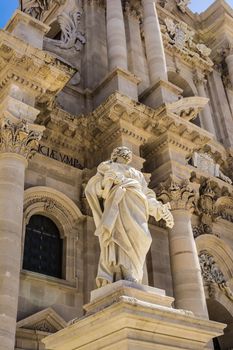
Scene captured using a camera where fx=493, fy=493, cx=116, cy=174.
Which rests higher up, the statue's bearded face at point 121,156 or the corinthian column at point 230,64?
the corinthian column at point 230,64

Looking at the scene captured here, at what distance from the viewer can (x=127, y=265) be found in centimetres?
646

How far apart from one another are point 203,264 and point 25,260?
21.9 feet

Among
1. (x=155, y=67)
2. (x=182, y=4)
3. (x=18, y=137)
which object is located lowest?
(x=18, y=137)

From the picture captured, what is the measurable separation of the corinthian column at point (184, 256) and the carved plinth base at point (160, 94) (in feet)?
9.87

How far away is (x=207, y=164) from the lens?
60.0 ft

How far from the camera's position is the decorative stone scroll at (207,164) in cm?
1789

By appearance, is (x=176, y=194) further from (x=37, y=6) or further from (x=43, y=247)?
(x=37, y=6)

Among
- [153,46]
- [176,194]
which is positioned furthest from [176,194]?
[153,46]

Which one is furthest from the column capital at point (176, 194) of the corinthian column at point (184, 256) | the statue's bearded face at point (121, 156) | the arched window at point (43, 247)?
the statue's bearded face at point (121, 156)

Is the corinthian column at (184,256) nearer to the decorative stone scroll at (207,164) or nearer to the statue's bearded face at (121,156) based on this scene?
the decorative stone scroll at (207,164)

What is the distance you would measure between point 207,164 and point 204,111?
421cm

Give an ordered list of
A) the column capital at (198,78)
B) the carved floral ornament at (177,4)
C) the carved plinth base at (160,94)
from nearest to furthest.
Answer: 1. the carved plinth base at (160,94)
2. the column capital at (198,78)
3. the carved floral ornament at (177,4)

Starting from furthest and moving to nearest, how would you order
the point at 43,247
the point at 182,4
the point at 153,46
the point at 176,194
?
1. the point at 182,4
2. the point at 153,46
3. the point at 176,194
4. the point at 43,247

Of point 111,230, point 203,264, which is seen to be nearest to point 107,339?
point 111,230
